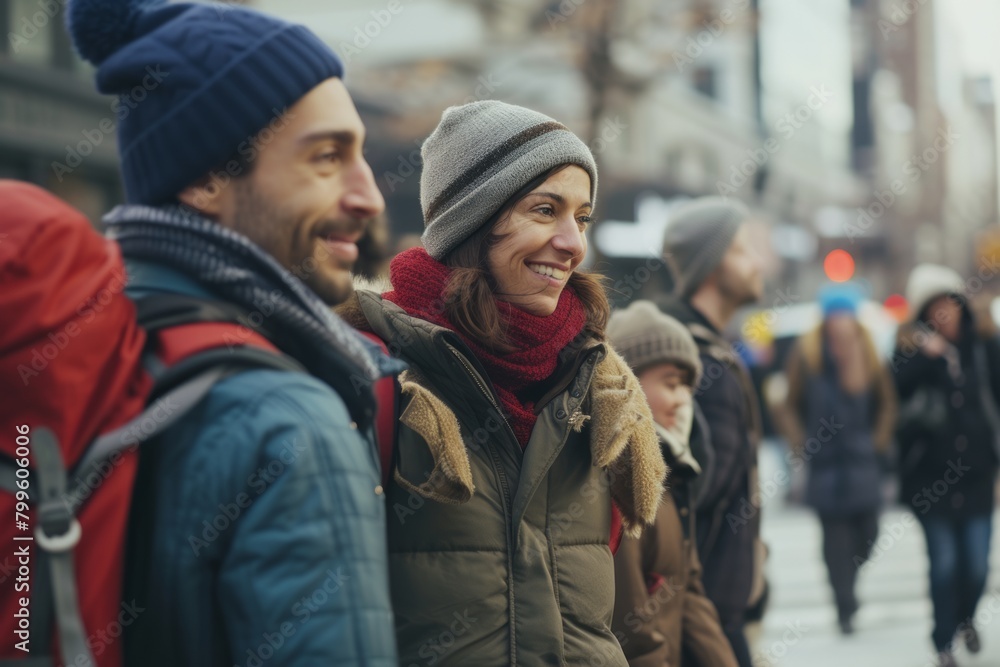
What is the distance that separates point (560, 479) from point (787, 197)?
51.7 metres

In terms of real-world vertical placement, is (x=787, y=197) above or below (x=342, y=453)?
below

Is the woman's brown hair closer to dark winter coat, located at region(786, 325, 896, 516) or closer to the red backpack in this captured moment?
the red backpack

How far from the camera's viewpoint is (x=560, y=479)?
104 inches

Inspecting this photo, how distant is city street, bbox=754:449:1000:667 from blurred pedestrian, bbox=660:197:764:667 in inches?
A: 24.1

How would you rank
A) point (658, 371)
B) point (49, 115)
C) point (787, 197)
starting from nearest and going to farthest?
point (658, 371)
point (49, 115)
point (787, 197)

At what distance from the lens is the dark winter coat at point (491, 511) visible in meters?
2.46

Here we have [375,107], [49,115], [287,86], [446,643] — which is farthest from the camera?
[375,107]

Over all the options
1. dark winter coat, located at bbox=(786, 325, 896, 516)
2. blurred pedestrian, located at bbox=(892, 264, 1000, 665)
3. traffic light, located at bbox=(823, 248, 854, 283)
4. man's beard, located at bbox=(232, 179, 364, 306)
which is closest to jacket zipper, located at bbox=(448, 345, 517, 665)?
man's beard, located at bbox=(232, 179, 364, 306)

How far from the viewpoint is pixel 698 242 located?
526 cm

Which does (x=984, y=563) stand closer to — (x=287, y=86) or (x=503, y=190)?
(x=503, y=190)

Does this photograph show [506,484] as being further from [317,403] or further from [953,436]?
[953,436]

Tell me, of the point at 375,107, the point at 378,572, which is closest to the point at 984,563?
the point at 378,572

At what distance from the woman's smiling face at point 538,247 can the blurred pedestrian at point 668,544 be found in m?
0.78

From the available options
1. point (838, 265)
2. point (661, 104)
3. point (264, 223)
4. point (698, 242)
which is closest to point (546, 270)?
point (264, 223)
